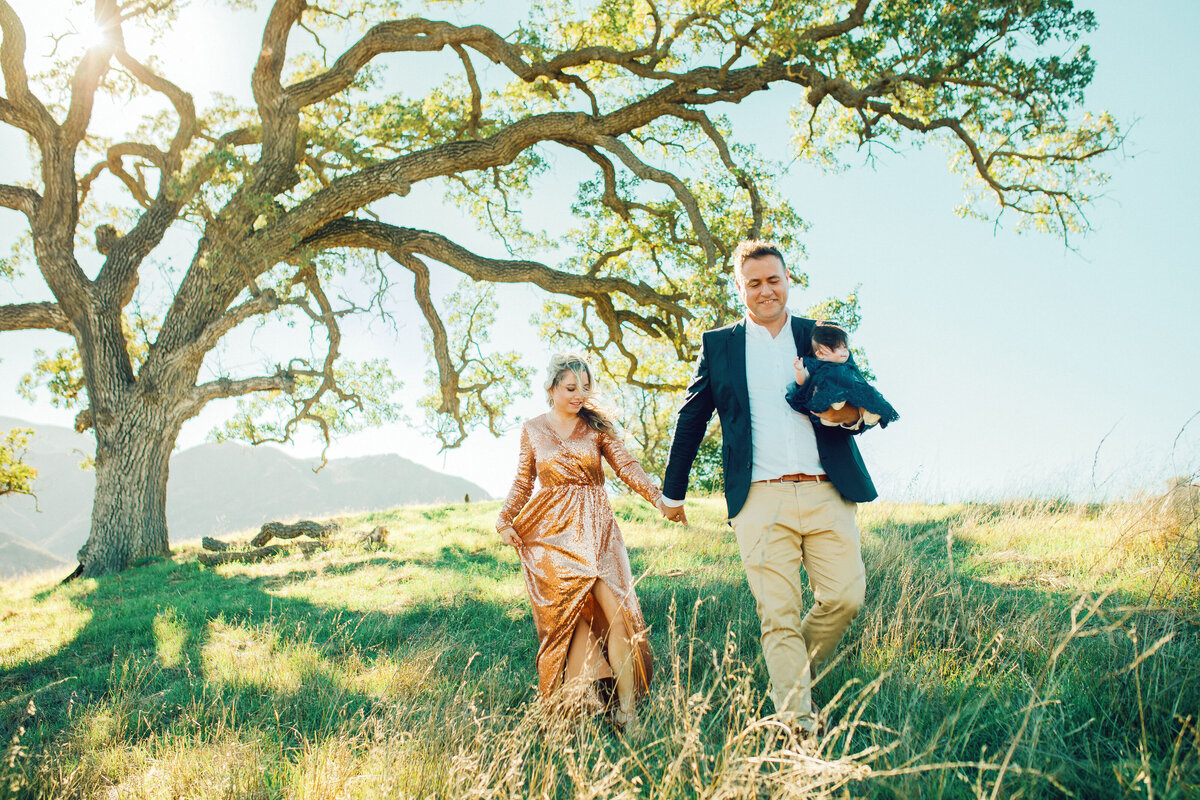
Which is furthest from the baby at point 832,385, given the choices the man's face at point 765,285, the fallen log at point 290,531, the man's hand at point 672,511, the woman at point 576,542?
the fallen log at point 290,531

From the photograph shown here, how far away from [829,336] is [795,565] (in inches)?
47.3

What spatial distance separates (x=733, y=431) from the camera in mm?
3623

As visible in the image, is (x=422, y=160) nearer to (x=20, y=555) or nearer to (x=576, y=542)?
(x=576, y=542)

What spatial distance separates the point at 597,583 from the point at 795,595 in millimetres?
1234

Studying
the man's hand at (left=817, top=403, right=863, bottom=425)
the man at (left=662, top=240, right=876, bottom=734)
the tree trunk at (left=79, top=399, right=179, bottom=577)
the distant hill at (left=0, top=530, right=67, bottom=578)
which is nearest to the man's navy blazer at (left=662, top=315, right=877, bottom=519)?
the man at (left=662, top=240, right=876, bottom=734)

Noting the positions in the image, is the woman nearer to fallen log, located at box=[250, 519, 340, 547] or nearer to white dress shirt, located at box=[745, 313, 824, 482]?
white dress shirt, located at box=[745, 313, 824, 482]

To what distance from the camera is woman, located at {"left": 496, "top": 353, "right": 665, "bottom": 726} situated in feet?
13.1

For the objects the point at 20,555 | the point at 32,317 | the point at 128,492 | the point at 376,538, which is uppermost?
the point at 32,317

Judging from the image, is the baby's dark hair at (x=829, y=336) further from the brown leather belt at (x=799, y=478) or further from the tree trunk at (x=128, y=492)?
the tree trunk at (x=128, y=492)

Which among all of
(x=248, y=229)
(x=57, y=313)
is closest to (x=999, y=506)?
(x=248, y=229)

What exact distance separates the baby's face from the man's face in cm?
39

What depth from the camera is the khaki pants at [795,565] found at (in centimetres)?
333

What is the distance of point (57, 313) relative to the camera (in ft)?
42.7

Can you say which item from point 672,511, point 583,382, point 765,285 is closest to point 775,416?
point 765,285
